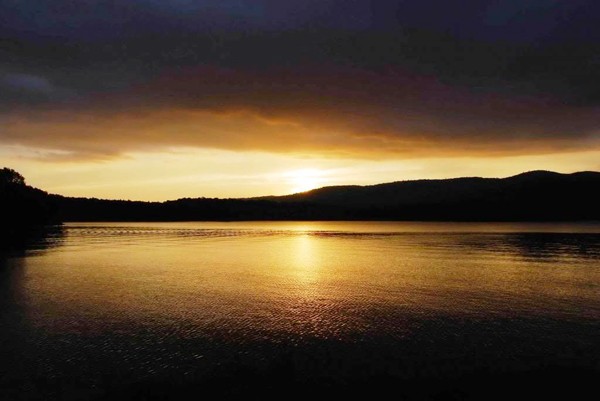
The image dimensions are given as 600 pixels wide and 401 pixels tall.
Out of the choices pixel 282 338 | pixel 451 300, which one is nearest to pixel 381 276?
pixel 451 300

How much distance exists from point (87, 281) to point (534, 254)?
207 ft

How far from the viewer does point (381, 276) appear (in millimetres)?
46156

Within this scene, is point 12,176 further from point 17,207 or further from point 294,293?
point 294,293

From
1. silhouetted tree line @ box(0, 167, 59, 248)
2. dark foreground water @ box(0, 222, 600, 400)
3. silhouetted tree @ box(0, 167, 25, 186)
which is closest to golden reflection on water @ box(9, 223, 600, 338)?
dark foreground water @ box(0, 222, 600, 400)

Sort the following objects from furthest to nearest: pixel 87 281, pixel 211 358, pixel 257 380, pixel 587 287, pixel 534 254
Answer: pixel 534 254 → pixel 87 281 → pixel 587 287 → pixel 211 358 → pixel 257 380

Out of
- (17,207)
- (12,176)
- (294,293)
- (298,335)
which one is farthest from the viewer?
(12,176)

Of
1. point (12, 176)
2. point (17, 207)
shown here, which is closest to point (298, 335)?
point (17, 207)

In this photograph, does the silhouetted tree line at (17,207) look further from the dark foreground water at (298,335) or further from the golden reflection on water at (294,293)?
the dark foreground water at (298,335)

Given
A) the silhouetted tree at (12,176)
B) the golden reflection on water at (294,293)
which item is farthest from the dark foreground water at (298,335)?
the silhouetted tree at (12,176)

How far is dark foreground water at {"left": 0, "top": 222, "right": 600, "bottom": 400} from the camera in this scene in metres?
17.3

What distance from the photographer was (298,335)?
935 inches

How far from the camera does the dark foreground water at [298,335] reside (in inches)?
680

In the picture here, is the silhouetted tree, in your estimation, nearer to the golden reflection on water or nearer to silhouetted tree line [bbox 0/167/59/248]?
silhouetted tree line [bbox 0/167/59/248]

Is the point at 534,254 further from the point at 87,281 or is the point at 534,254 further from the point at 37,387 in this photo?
the point at 37,387
